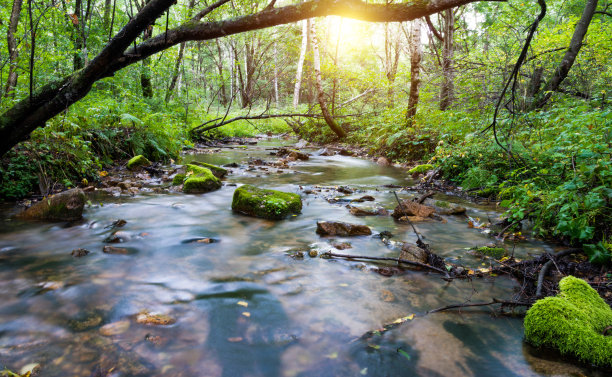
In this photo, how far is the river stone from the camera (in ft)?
17.3

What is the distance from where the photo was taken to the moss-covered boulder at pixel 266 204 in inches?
233

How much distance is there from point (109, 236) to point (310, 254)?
2.91 metres

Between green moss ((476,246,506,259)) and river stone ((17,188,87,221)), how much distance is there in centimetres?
609

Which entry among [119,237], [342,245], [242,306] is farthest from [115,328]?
[342,245]

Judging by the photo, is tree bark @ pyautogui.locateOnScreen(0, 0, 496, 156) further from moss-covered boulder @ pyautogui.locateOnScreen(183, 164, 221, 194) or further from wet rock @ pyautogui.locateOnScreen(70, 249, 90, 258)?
moss-covered boulder @ pyautogui.locateOnScreen(183, 164, 221, 194)

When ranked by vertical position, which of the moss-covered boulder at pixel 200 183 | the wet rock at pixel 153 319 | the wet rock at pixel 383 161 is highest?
the wet rock at pixel 383 161

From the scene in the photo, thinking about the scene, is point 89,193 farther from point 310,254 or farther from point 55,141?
point 310,254

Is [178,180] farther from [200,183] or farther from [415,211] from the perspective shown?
[415,211]

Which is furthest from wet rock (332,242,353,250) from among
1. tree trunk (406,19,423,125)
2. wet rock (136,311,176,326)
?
tree trunk (406,19,423,125)

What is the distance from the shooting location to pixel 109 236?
477 centimetres

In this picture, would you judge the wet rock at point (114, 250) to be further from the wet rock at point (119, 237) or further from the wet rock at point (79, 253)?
the wet rock at point (119, 237)

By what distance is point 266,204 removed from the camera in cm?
595

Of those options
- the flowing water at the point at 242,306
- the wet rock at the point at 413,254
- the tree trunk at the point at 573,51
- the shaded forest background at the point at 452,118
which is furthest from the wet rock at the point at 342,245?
the tree trunk at the point at 573,51

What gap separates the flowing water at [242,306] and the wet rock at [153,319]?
1.9 inches
